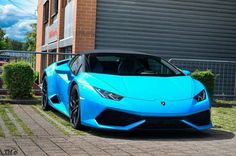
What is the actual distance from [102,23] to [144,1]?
60.6 inches

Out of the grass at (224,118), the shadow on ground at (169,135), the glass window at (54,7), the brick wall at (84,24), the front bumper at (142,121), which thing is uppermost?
the glass window at (54,7)

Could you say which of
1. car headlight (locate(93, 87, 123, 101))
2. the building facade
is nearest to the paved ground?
car headlight (locate(93, 87, 123, 101))

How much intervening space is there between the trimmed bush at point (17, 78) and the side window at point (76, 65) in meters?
2.71

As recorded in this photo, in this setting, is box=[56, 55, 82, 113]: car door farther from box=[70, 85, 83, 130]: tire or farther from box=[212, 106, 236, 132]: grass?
box=[212, 106, 236, 132]: grass

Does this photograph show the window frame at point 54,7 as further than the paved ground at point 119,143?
Yes

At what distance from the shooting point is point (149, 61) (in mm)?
8234

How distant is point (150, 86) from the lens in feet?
23.1

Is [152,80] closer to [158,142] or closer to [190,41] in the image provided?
[158,142]

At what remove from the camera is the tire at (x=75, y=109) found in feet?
23.4

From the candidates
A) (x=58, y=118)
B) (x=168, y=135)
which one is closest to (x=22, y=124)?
(x=58, y=118)

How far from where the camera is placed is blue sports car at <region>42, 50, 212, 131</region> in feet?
21.6

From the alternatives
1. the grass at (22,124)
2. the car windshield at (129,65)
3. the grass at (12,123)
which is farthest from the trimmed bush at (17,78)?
the car windshield at (129,65)

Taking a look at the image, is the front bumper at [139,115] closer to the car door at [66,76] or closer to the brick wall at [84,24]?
the car door at [66,76]

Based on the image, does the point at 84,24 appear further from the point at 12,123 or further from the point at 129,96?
the point at 129,96
